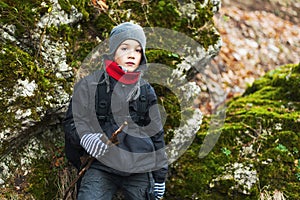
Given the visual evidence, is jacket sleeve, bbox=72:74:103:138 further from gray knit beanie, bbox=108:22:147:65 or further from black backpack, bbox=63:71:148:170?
gray knit beanie, bbox=108:22:147:65

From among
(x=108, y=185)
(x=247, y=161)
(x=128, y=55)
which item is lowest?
(x=247, y=161)

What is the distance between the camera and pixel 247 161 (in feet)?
14.1

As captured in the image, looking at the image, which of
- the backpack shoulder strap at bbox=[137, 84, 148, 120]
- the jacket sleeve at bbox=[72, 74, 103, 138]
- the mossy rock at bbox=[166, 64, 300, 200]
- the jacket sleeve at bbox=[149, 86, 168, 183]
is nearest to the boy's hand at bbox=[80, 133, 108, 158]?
the jacket sleeve at bbox=[72, 74, 103, 138]

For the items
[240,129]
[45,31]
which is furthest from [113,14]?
[240,129]

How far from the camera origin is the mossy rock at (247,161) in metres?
4.11

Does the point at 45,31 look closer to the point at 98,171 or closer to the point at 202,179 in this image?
the point at 98,171

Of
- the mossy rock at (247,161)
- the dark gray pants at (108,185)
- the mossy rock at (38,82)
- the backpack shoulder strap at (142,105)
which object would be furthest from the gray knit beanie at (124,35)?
the mossy rock at (247,161)

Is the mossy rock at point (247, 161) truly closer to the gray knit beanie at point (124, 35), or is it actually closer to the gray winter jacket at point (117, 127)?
the gray winter jacket at point (117, 127)

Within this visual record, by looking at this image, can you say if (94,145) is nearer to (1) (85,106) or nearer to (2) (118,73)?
(1) (85,106)

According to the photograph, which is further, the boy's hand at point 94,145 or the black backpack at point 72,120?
the black backpack at point 72,120

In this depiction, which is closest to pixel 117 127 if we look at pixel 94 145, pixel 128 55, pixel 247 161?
pixel 94 145

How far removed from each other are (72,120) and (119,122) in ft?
1.40

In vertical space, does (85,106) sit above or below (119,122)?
above

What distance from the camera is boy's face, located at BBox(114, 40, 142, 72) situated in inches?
139
